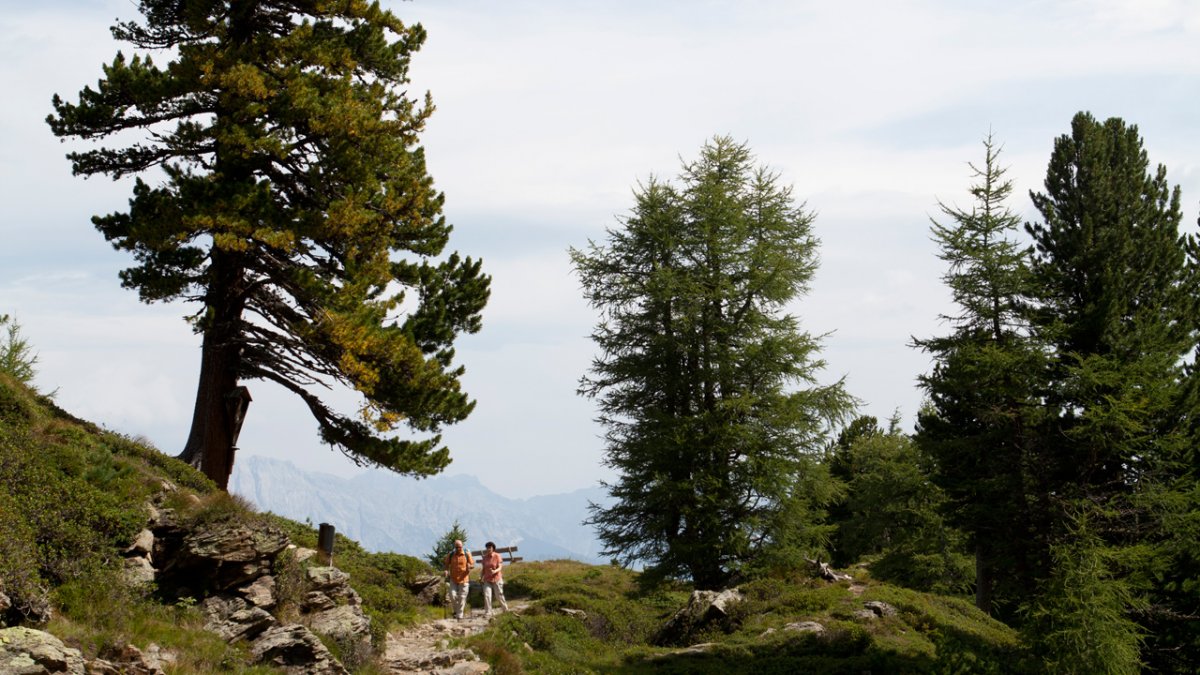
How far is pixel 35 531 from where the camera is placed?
13203mm

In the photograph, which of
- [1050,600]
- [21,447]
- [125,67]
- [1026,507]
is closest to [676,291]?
[1026,507]

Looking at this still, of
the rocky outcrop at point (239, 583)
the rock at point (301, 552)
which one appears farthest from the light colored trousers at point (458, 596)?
the rocky outcrop at point (239, 583)

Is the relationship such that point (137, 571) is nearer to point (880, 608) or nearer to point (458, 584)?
point (458, 584)

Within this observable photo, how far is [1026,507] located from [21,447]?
21099 millimetres

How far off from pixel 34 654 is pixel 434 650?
8627 mm

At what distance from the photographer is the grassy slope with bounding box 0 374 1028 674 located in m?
13.3

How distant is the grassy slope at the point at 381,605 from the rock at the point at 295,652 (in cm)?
38

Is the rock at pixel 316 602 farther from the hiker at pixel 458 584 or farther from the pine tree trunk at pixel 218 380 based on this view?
the pine tree trunk at pixel 218 380

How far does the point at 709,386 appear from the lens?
27.4 meters

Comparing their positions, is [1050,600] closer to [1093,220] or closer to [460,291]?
[1093,220]

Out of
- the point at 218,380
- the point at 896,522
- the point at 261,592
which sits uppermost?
the point at 218,380

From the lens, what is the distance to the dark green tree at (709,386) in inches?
1022

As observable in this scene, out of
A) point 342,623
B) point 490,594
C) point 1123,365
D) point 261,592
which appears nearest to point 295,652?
point 261,592

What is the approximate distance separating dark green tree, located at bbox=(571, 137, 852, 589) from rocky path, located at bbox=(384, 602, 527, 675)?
24.3 feet
